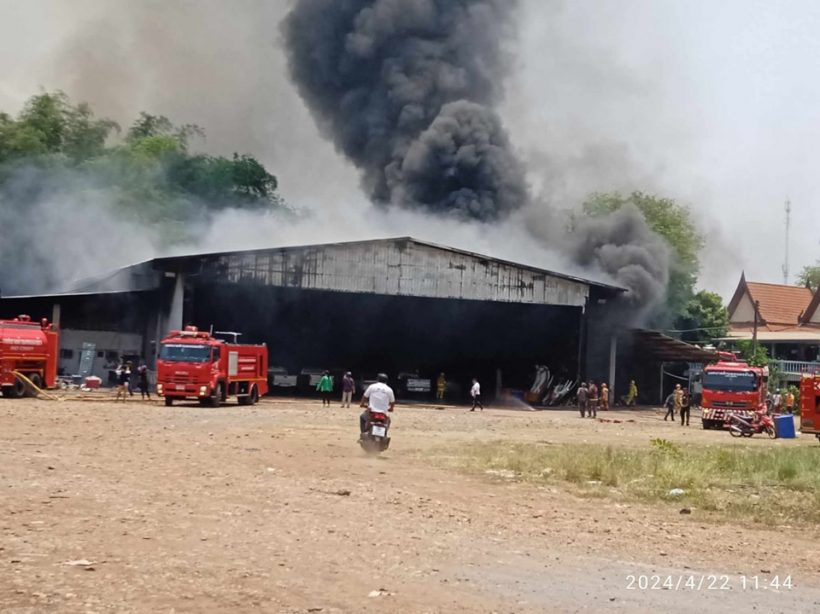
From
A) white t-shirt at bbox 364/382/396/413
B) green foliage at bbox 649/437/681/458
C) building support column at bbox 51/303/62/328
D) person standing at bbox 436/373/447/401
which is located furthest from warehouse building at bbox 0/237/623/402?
green foliage at bbox 649/437/681/458

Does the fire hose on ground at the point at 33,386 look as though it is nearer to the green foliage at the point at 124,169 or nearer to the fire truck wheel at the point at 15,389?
the fire truck wheel at the point at 15,389

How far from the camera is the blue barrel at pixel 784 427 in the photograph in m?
30.7

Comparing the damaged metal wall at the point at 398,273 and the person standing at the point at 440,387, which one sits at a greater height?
the damaged metal wall at the point at 398,273

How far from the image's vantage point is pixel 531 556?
9.13 m

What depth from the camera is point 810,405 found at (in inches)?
1110

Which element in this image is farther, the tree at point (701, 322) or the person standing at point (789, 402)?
the tree at point (701, 322)

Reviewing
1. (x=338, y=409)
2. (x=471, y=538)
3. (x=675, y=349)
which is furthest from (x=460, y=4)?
(x=471, y=538)

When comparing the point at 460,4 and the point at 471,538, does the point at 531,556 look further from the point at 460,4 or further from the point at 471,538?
the point at 460,4

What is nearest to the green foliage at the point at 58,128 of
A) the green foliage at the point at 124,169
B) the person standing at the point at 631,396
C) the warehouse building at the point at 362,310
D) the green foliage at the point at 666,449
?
the green foliage at the point at 124,169

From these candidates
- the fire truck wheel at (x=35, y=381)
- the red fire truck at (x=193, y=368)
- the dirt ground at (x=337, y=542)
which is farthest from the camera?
the fire truck wheel at (x=35, y=381)

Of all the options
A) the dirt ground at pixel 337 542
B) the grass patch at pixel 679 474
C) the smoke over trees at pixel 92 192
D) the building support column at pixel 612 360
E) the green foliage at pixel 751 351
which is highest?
the smoke over trees at pixel 92 192

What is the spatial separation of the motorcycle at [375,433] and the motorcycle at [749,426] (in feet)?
55.1

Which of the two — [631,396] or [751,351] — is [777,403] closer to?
[631,396]

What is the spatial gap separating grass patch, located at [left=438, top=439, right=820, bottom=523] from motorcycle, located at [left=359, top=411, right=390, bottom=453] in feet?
4.45
